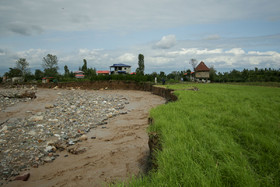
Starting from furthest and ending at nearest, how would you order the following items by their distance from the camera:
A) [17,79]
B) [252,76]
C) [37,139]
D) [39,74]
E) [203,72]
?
[39,74] → [17,79] → [203,72] → [252,76] → [37,139]

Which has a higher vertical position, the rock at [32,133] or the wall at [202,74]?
the wall at [202,74]

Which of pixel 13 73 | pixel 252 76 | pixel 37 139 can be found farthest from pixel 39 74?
pixel 252 76

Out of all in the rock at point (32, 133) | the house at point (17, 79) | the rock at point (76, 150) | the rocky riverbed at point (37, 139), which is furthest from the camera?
the house at point (17, 79)

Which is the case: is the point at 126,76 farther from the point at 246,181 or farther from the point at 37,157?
the point at 246,181

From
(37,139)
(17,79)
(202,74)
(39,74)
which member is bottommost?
(37,139)

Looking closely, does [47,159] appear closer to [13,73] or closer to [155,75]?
[155,75]

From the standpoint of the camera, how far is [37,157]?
4.36m

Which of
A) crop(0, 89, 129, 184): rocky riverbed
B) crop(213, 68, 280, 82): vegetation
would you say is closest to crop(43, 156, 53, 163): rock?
crop(0, 89, 129, 184): rocky riverbed

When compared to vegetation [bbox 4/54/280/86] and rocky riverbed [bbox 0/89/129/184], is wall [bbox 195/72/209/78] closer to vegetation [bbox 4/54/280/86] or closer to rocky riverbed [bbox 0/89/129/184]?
vegetation [bbox 4/54/280/86]

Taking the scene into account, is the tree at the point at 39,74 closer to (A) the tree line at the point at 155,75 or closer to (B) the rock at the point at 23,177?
(A) the tree line at the point at 155,75

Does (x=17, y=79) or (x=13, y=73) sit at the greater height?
(x=13, y=73)

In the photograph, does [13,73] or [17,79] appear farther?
[13,73]

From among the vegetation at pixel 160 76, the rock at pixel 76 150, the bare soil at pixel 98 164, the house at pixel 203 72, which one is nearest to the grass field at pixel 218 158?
the bare soil at pixel 98 164

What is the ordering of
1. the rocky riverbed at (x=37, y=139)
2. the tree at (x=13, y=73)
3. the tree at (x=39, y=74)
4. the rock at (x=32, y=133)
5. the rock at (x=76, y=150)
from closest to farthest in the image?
the rocky riverbed at (x=37, y=139) → the rock at (x=76, y=150) → the rock at (x=32, y=133) → the tree at (x=39, y=74) → the tree at (x=13, y=73)
